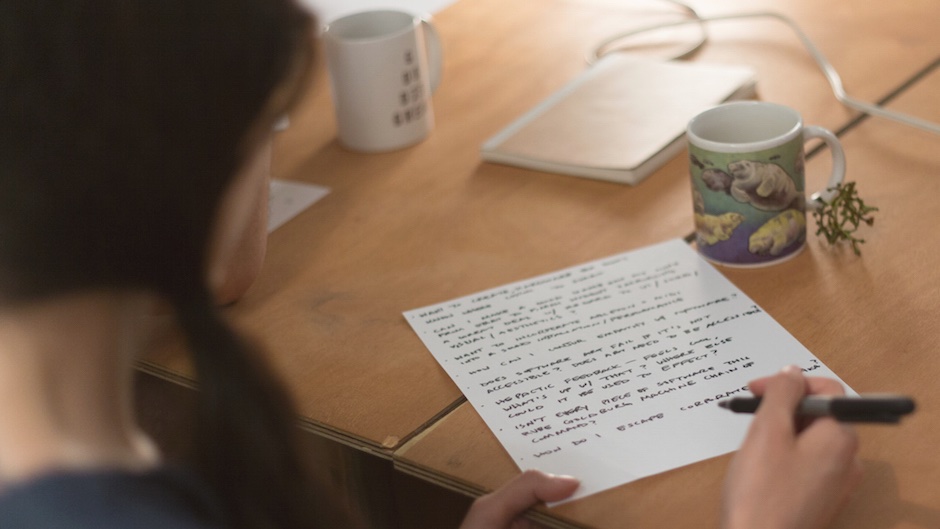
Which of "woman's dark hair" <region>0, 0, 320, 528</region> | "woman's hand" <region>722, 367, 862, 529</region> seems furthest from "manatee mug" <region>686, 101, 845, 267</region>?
"woman's dark hair" <region>0, 0, 320, 528</region>

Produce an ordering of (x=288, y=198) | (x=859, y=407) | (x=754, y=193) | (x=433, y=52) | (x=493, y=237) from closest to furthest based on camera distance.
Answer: (x=859, y=407) → (x=754, y=193) → (x=493, y=237) → (x=288, y=198) → (x=433, y=52)

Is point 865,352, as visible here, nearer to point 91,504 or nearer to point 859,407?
point 859,407

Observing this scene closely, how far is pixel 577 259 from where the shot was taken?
1046mm

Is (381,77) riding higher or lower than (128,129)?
lower

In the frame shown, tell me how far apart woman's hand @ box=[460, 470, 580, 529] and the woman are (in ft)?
0.69

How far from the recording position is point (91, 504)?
55cm

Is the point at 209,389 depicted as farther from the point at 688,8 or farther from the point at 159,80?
the point at 688,8

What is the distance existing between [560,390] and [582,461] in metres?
0.09

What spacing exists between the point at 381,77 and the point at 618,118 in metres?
0.27

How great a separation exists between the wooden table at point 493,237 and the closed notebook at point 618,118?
22mm

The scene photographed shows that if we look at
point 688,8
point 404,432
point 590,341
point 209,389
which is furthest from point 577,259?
point 688,8

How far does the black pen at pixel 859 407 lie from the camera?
69cm

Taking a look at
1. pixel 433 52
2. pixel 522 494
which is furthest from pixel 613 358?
pixel 433 52

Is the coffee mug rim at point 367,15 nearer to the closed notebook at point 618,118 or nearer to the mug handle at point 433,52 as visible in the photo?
the mug handle at point 433,52
